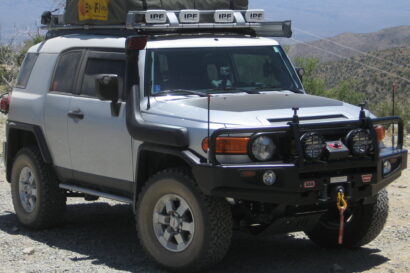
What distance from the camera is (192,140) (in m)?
Answer: 6.48

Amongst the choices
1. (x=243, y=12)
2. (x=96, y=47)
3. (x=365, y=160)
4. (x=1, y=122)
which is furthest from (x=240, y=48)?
(x=1, y=122)

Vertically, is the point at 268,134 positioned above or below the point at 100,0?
below

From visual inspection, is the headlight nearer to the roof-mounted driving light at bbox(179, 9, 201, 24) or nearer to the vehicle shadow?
the vehicle shadow

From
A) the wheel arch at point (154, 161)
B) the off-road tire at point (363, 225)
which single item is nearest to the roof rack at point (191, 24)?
the wheel arch at point (154, 161)

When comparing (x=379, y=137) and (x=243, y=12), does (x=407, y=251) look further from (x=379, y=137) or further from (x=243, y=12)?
(x=243, y=12)

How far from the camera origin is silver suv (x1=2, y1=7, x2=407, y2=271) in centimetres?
630

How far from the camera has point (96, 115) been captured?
7.53 m

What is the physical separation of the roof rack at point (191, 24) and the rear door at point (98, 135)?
0.27 meters

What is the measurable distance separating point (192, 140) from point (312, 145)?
0.85 m

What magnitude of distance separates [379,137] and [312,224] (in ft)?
2.78

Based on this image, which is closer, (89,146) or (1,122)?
(89,146)

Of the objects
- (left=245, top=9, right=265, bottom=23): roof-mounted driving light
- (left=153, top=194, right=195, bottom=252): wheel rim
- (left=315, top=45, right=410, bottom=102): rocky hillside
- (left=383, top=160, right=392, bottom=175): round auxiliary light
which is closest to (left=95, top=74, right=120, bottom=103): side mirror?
(left=153, top=194, right=195, bottom=252): wheel rim

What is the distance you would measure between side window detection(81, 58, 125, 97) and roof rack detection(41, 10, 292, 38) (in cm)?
28

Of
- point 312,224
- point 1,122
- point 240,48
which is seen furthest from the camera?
point 1,122
